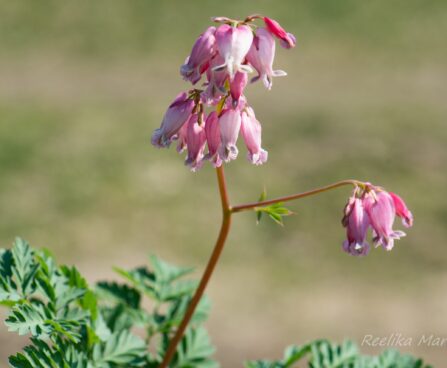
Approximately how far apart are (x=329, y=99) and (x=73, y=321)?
24.5ft

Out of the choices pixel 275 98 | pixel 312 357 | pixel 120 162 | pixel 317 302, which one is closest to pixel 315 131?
pixel 275 98

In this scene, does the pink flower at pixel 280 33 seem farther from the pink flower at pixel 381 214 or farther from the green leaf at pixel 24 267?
the green leaf at pixel 24 267

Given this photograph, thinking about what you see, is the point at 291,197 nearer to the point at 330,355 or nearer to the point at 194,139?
the point at 194,139

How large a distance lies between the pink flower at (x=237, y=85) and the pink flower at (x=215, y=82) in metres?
0.03

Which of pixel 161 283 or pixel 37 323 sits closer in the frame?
pixel 37 323

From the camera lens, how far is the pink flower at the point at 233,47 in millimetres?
2092

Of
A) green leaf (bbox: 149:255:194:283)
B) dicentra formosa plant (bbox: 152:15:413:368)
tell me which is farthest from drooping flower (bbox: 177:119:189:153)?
green leaf (bbox: 149:255:194:283)

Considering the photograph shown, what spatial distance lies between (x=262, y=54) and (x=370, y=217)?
20.2 inches

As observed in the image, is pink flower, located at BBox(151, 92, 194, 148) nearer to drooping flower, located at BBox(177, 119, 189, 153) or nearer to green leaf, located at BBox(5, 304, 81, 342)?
drooping flower, located at BBox(177, 119, 189, 153)

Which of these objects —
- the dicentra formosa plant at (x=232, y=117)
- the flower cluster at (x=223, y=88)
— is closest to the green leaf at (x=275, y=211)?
the dicentra formosa plant at (x=232, y=117)

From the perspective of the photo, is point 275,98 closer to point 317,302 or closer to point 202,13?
point 202,13

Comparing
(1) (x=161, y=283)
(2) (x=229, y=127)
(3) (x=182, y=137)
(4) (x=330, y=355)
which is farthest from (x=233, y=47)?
(1) (x=161, y=283)

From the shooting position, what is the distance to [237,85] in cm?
215

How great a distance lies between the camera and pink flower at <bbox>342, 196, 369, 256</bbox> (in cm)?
235
